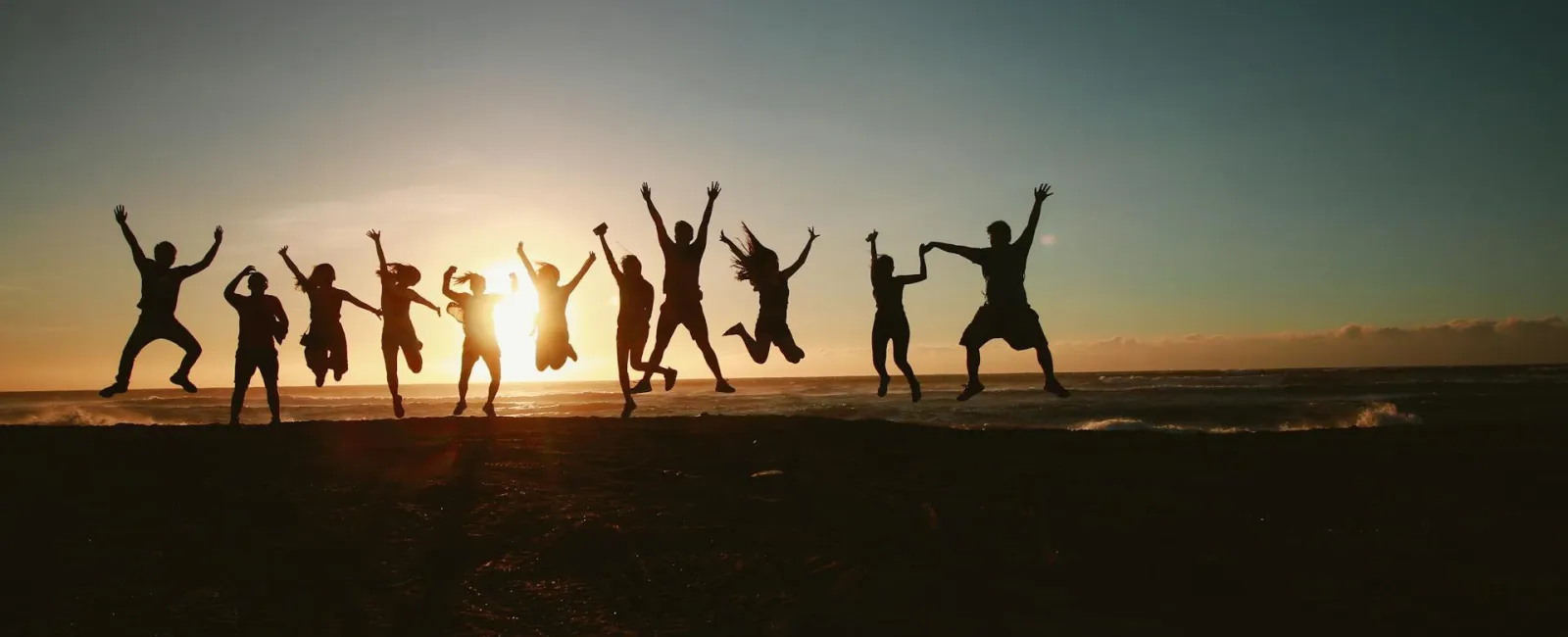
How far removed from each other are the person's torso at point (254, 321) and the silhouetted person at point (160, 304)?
0.61 meters

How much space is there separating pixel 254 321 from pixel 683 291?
19.9 feet

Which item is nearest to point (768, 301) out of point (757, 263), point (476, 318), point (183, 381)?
point (757, 263)

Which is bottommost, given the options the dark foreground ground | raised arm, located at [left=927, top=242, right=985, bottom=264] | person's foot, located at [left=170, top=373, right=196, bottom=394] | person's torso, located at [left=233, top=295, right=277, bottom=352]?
the dark foreground ground

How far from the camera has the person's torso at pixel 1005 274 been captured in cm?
1008

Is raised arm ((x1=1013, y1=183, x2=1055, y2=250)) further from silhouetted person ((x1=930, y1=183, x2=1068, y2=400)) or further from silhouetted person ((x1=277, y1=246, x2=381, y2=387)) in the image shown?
silhouetted person ((x1=277, y1=246, x2=381, y2=387))

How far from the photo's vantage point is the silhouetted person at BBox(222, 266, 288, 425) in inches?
480

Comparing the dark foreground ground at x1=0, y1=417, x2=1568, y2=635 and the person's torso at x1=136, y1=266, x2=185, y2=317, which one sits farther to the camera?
the person's torso at x1=136, y1=266, x2=185, y2=317

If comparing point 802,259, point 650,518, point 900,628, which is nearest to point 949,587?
point 900,628

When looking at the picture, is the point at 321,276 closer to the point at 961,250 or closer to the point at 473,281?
the point at 473,281

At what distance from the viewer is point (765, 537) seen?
8180mm

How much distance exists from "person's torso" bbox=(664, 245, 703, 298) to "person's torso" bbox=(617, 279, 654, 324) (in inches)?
22.3

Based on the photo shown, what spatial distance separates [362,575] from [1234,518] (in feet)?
26.2

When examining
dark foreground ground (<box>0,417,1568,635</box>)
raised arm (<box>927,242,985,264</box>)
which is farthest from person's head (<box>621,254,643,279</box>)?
raised arm (<box>927,242,985,264</box>)

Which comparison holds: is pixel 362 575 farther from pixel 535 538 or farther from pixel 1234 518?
pixel 1234 518
